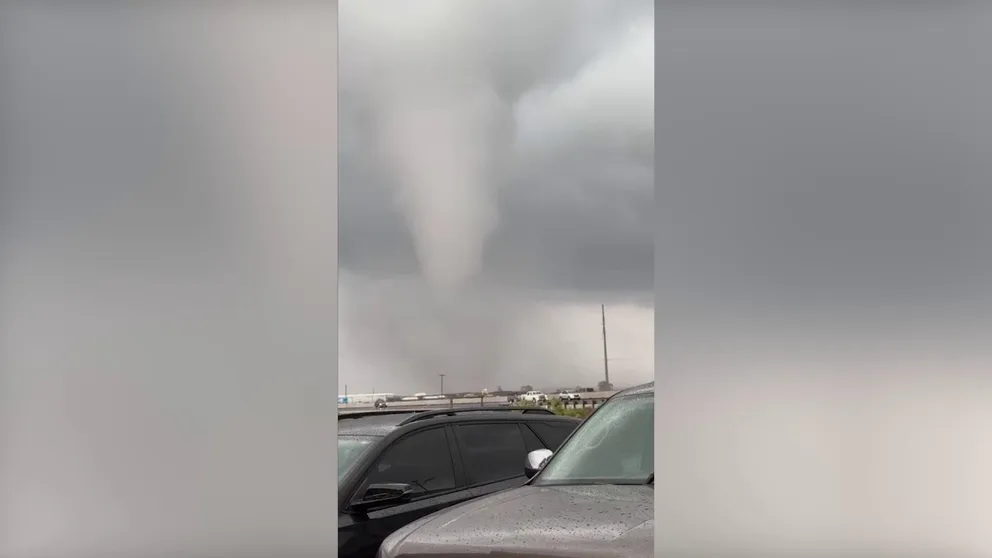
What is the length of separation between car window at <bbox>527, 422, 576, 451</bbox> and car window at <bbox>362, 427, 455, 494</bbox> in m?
0.38

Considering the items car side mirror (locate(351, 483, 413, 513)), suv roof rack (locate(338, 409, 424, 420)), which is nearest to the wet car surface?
car side mirror (locate(351, 483, 413, 513))

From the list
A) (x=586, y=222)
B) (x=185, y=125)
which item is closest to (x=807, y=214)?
(x=586, y=222)

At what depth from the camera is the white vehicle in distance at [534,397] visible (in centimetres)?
356

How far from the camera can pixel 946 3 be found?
3682 millimetres

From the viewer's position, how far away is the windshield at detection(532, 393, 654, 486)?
3570mm

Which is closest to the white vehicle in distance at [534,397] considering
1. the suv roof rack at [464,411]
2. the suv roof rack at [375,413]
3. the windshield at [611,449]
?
the suv roof rack at [464,411]

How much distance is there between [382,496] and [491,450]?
474mm

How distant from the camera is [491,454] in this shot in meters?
3.54

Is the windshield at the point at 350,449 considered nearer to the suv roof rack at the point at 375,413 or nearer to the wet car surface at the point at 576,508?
the suv roof rack at the point at 375,413

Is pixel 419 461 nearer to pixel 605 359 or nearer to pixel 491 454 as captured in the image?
pixel 491 454

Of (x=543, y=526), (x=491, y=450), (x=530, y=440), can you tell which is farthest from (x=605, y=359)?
(x=543, y=526)

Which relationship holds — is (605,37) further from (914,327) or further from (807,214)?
(914,327)

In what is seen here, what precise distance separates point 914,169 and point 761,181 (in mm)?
653

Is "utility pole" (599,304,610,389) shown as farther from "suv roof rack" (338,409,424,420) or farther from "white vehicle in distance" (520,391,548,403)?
"suv roof rack" (338,409,424,420)
